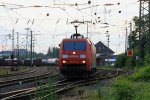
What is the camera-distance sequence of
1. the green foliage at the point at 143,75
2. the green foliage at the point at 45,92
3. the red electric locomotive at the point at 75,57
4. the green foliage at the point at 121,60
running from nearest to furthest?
the green foliage at the point at 45,92
the green foliage at the point at 143,75
the red electric locomotive at the point at 75,57
the green foliage at the point at 121,60

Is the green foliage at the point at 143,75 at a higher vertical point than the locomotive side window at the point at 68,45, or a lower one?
lower

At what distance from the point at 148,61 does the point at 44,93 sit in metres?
22.3

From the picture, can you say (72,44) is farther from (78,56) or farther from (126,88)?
(126,88)

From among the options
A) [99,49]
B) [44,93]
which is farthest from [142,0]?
[99,49]

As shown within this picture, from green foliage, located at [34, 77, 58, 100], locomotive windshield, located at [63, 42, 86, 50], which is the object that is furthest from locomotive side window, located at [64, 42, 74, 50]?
green foliage, located at [34, 77, 58, 100]

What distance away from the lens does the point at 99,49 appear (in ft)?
496

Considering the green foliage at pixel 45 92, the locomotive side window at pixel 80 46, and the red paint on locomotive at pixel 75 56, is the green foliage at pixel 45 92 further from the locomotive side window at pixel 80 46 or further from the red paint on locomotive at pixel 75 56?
the locomotive side window at pixel 80 46

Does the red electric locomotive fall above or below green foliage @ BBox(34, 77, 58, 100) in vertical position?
above

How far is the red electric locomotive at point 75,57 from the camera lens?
3158 centimetres

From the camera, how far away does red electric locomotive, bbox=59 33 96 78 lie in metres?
31.6

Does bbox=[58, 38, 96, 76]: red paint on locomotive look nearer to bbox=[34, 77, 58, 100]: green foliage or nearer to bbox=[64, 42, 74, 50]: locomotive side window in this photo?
bbox=[64, 42, 74, 50]: locomotive side window

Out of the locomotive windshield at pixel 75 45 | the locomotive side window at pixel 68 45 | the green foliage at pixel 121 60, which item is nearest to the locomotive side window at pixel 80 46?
the locomotive windshield at pixel 75 45

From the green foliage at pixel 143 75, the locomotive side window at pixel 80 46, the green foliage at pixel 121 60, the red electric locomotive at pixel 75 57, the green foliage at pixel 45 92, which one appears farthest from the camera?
the green foliage at pixel 121 60

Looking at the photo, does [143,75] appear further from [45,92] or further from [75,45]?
[45,92]
